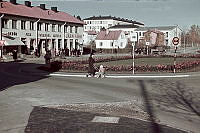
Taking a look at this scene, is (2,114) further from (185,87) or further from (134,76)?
(134,76)

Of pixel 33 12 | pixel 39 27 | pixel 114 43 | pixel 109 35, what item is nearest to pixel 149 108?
pixel 39 27

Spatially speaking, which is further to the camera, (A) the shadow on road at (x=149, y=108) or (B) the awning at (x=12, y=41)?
(B) the awning at (x=12, y=41)

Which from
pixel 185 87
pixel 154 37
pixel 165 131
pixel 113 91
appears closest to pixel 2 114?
pixel 165 131

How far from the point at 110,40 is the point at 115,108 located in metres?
79.5

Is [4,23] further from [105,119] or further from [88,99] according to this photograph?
[105,119]

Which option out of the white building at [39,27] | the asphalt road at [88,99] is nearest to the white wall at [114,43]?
the white building at [39,27]

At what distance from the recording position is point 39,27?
53.1 m

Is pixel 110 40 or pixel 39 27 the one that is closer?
pixel 39 27

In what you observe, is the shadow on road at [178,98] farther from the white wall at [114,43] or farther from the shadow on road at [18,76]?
the white wall at [114,43]

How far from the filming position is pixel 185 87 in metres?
16.5

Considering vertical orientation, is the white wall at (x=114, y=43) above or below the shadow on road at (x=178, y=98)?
above

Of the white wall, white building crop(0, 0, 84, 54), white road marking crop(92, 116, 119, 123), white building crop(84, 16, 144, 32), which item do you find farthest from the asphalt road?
white building crop(84, 16, 144, 32)

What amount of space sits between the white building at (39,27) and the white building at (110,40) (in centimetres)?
2461

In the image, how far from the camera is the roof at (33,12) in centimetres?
4785
